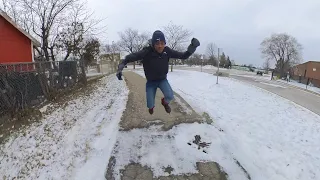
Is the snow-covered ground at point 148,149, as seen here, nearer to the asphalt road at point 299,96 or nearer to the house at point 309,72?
the asphalt road at point 299,96

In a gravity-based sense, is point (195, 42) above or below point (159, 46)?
above

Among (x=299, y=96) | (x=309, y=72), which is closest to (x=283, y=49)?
(x=309, y=72)

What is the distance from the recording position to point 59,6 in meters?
22.1

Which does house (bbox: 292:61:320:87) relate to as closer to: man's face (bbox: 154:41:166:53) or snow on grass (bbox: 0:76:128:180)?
snow on grass (bbox: 0:76:128:180)

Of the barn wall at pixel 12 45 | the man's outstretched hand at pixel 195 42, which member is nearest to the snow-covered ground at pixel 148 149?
the man's outstretched hand at pixel 195 42

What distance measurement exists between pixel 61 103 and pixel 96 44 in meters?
17.8

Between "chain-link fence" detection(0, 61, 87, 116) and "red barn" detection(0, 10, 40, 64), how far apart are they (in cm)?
339

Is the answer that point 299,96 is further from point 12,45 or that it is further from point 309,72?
point 309,72

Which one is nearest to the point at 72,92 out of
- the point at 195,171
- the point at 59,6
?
the point at 195,171

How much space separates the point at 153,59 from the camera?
5.69m

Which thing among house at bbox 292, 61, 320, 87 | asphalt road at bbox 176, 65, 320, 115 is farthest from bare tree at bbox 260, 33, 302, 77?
asphalt road at bbox 176, 65, 320, 115

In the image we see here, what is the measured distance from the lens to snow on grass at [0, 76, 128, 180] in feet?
16.4

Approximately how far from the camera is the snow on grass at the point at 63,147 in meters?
5.01

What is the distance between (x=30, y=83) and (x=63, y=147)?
4391 millimetres
